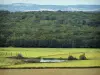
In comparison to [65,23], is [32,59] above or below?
below

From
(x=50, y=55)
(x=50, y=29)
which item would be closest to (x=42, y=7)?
(x=50, y=29)

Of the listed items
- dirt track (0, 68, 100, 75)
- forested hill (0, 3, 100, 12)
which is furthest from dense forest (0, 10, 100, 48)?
dirt track (0, 68, 100, 75)

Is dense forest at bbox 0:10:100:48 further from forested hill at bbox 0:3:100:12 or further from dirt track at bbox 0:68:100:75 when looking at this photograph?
dirt track at bbox 0:68:100:75

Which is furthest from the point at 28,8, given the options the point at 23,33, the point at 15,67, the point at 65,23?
the point at 15,67

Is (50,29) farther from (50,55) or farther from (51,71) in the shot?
(51,71)

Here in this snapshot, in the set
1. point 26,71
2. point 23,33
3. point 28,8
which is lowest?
point 26,71

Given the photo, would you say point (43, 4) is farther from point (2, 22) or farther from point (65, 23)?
point (2, 22)

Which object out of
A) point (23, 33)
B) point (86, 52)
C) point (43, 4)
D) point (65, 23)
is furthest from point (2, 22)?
point (86, 52)
